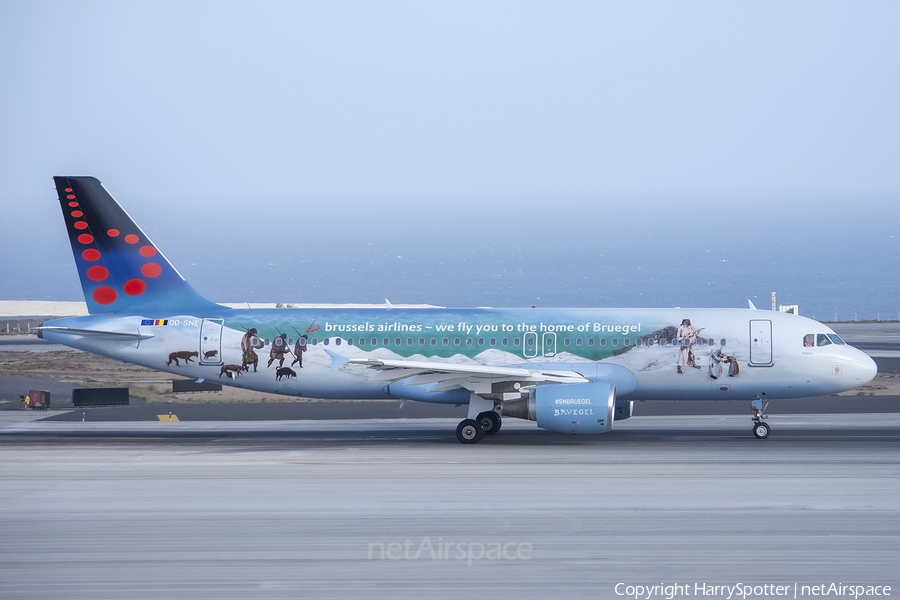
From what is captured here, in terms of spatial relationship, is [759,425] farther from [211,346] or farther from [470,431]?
[211,346]

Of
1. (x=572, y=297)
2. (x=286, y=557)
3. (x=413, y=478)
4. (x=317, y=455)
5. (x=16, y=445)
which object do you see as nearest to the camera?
(x=286, y=557)

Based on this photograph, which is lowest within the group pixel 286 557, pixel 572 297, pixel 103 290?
pixel 286 557

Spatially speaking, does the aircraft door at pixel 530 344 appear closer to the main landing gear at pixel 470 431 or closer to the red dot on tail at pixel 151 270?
the main landing gear at pixel 470 431

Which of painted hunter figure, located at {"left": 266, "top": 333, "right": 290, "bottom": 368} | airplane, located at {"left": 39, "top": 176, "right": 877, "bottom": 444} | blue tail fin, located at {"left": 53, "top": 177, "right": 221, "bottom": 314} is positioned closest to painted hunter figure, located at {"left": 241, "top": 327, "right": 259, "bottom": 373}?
airplane, located at {"left": 39, "top": 176, "right": 877, "bottom": 444}

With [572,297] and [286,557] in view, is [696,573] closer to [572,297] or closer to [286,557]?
[286,557]

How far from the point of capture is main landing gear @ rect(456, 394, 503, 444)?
2886 cm

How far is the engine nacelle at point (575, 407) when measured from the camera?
88.4 ft

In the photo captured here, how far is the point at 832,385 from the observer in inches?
1154

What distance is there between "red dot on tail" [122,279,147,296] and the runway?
4.56m

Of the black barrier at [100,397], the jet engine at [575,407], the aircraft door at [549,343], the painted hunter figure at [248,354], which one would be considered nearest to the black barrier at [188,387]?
the black barrier at [100,397]

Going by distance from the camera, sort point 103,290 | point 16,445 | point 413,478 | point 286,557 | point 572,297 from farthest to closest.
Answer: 1. point 572,297
2. point 103,290
3. point 16,445
4. point 413,478
5. point 286,557

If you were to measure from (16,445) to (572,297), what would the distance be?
5288 inches

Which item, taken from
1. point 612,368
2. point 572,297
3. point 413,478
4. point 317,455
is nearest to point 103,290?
point 317,455

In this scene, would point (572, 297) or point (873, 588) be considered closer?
point (873, 588)
